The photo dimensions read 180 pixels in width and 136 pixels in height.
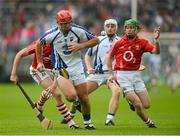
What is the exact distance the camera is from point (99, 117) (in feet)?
73.9

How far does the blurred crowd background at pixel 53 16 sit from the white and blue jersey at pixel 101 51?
707 inches

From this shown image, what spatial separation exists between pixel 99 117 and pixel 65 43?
471 centimetres

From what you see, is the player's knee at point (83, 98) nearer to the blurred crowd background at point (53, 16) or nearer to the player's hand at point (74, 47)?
the player's hand at point (74, 47)

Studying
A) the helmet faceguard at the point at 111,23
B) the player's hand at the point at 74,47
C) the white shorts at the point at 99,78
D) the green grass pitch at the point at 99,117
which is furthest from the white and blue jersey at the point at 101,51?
the player's hand at the point at 74,47

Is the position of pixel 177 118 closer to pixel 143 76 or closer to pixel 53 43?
pixel 53 43

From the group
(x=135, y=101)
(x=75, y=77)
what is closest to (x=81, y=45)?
(x=75, y=77)

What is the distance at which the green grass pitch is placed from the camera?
1766 cm

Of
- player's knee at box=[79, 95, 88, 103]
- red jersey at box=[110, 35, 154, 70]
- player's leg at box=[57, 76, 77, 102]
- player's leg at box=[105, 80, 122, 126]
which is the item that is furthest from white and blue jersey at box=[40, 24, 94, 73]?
player's leg at box=[105, 80, 122, 126]

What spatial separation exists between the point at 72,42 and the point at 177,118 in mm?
4802

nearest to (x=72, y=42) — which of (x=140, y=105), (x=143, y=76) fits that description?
(x=140, y=105)

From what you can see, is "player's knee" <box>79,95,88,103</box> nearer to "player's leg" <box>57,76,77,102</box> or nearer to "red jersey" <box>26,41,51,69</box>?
"player's leg" <box>57,76,77,102</box>

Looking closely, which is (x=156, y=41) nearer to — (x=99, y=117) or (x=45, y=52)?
(x=45, y=52)

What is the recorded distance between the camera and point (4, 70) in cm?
4103

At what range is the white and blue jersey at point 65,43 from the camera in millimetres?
18156
